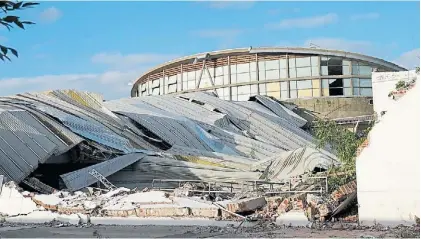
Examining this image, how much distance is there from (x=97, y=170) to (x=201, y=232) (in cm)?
918

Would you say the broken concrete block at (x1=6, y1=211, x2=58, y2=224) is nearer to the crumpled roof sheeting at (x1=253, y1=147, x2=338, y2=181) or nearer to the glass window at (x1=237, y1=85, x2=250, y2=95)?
the crumpled roof sheeting at (x1=253, y1=147, x2=338, y2=181)

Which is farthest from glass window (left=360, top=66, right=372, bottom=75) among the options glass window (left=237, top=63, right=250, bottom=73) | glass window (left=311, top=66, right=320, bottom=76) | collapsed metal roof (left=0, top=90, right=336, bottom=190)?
collapsed metal roof (left=0, top=90, right=336, bottom=190)

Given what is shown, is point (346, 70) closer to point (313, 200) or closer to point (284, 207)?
point (284, 207)

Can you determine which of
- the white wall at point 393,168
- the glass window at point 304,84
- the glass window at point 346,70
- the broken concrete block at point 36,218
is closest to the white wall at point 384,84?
the white wall at point 393,168

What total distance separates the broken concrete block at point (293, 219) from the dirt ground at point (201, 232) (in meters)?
0.39

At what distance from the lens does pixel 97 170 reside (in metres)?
19.5

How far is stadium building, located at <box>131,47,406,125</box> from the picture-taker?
42.5 meters

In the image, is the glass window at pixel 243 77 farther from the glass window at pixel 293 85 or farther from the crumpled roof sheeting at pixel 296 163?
the crumpled roof sheeting at pixel 296 163

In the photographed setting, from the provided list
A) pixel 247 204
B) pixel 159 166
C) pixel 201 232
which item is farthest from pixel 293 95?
pixel 201 232

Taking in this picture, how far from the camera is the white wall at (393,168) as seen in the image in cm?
1020

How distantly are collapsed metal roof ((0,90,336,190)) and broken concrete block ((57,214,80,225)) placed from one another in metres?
4.31

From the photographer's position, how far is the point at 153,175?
20594mm

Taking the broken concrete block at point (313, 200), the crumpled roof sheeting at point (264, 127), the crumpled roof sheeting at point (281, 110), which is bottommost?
the broken concrete block at point (313, 200)

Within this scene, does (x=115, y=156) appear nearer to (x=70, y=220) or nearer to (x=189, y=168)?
(x=189, y=168)
